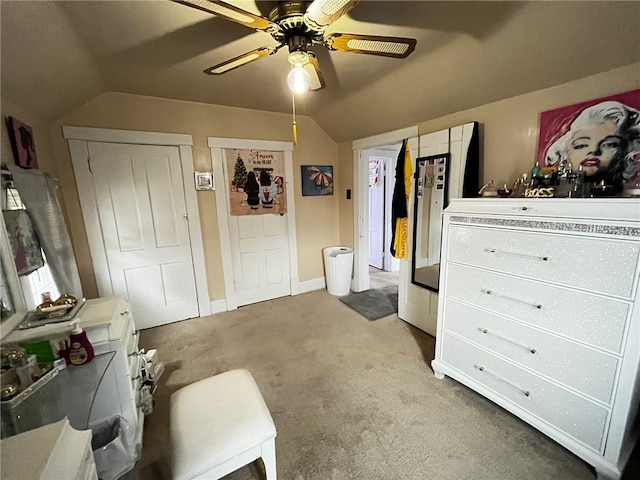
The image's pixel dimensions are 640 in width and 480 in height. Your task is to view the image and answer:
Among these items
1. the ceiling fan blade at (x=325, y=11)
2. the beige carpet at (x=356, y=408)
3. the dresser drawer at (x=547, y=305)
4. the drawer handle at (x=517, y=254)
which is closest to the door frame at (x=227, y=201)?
the beige carpet at (x=356, y=408)

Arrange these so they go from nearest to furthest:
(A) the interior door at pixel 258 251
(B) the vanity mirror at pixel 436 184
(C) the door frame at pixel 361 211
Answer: (B) the vanity mirror at pixel 436 184 < (A) the interior door at pixel 258 251 < (C) the door frame at pixel 361 211

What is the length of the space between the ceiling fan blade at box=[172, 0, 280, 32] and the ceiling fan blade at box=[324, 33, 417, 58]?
296 millimetres

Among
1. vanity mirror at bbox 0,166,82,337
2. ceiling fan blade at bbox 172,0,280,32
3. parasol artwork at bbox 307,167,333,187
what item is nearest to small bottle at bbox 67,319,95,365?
vanity mirror at bbox 0,166,82,337

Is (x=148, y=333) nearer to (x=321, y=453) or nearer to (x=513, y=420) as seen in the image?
(x=321, y=453)

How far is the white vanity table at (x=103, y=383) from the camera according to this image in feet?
4.17

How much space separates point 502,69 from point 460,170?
2.40 ft

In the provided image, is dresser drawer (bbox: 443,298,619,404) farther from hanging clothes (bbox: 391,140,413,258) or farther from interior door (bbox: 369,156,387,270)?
interior door (bbox: 369,156,387,270)

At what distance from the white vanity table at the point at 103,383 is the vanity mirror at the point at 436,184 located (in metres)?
2.43

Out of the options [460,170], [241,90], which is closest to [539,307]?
[460,170]

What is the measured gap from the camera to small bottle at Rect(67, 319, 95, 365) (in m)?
1.21

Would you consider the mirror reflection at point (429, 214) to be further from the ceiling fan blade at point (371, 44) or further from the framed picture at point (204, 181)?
the framed picture at point (204, 181)

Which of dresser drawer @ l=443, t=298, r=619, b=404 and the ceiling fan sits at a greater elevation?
the ceiling fan

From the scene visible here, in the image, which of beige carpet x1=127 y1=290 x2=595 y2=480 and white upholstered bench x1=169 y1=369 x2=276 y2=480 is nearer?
white upholstered bench x1=169 y1=369 x2=276 y2=480

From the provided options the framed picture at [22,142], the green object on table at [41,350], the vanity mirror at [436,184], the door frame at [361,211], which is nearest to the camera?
the green object on table at [41,350]
